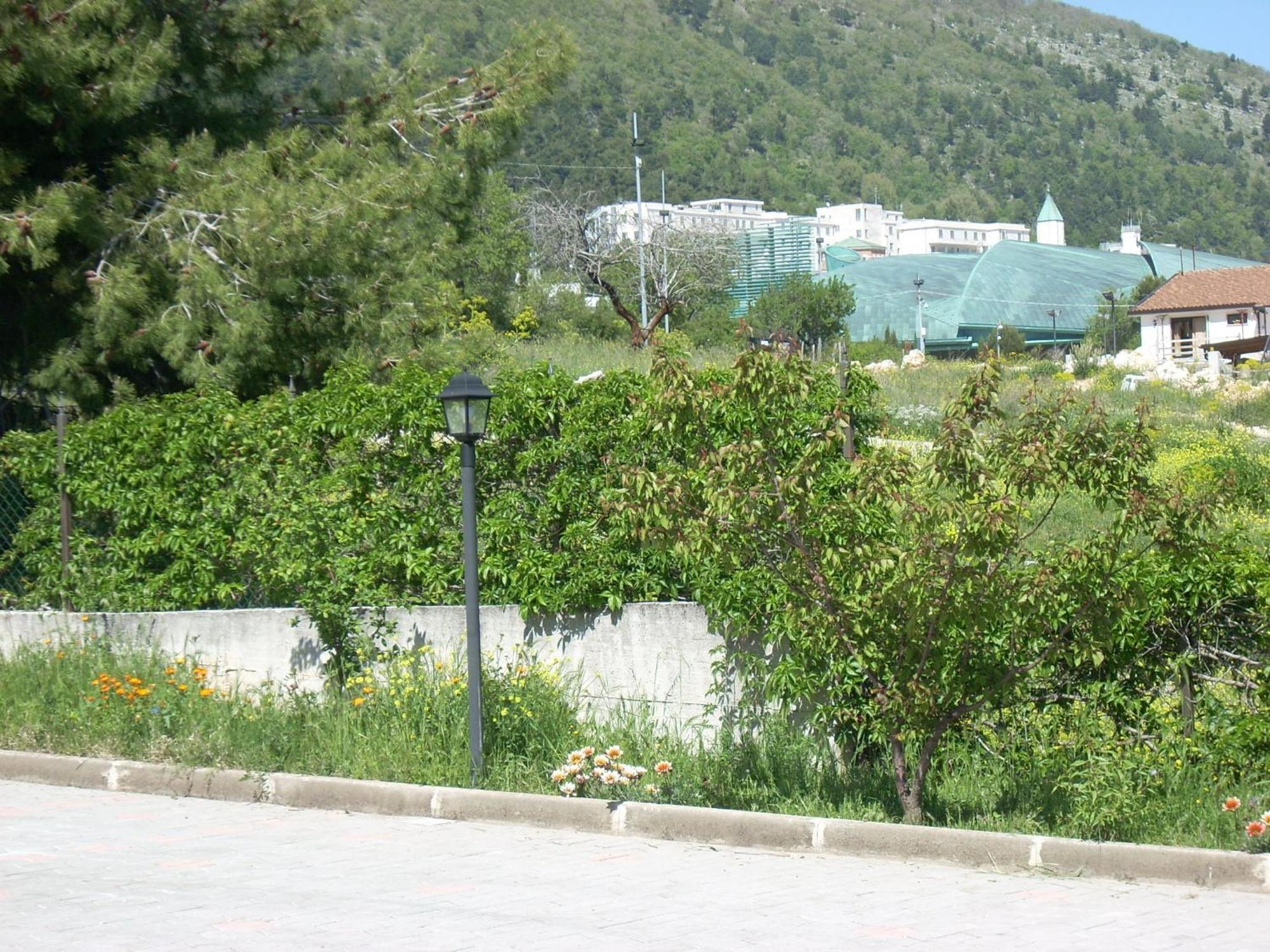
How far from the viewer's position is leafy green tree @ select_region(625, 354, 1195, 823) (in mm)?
6984

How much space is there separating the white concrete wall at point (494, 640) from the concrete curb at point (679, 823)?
1611mm

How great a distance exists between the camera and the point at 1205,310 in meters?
85.6

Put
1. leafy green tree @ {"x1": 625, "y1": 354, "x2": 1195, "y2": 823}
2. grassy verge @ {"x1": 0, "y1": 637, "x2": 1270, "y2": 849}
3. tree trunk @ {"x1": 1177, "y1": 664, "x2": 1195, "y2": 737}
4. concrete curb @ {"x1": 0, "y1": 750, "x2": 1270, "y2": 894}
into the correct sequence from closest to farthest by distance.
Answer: concrete curb @ {"x1": 0, "y1": 750, "x2": 1270, "y2": 894}
leafy green tree @ {"x1": 625, "y1": 354, "x2": 1195, "y2": 823}
grassy verge @ {"x1": 0, "y1": 637, "x2": 1270, "y2": 849}
tree trunk @ {"x1": 1177, "y1": 664, "x2": 1195, "y2": 737}

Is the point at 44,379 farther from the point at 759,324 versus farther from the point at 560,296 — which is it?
the point at 759,324

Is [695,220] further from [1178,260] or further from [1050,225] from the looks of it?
[1050,225]

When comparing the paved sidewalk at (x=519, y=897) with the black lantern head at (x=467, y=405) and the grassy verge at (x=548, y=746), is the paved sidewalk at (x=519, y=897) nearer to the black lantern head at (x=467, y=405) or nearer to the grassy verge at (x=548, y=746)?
the grassy verge at (x=548, y=746)

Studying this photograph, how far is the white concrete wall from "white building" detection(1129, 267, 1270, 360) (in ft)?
243

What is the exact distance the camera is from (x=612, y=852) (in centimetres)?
720

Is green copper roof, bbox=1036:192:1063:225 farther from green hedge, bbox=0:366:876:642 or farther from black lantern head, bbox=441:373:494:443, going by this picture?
black lantern head, bbox=441:373:494:443

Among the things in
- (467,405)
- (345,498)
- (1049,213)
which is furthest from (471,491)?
(1049,213)

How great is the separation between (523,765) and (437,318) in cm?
892

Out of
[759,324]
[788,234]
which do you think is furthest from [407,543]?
[788,234]

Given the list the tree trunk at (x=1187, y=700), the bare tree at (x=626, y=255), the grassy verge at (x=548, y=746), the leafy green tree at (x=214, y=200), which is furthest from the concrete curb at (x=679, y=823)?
the bare tree at (x=626, y=255)

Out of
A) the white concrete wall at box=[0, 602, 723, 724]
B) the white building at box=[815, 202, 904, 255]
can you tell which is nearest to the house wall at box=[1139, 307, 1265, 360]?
the white concrete wall at box=[0, 602, 723, 724]
